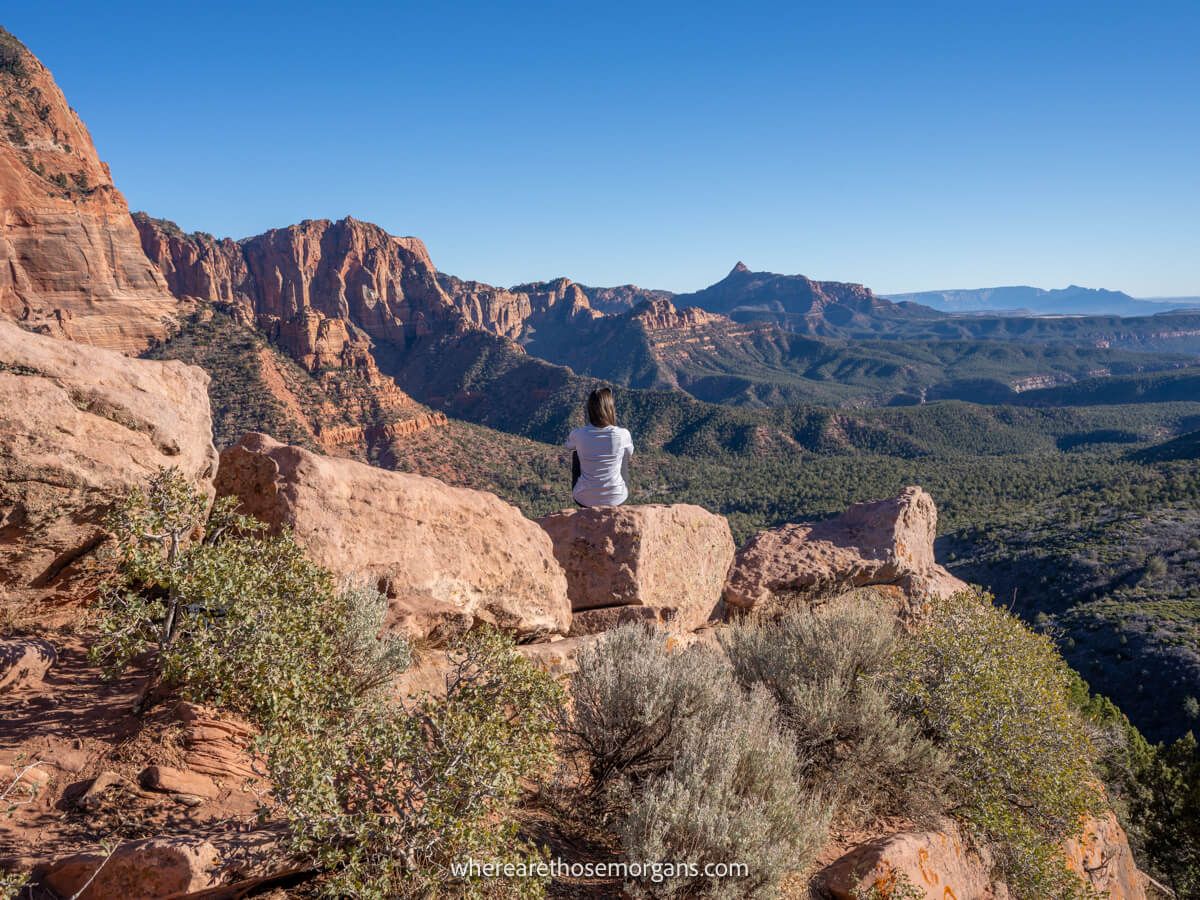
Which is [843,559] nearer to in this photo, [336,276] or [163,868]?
[163,868]

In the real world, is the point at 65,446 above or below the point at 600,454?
above

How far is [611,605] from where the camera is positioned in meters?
8.37

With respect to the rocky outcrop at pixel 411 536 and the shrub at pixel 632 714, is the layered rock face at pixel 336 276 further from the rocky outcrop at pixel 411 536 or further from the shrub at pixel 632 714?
the shrub at pixel 632 714

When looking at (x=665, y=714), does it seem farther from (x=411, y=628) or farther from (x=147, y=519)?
(x=147, y=519)

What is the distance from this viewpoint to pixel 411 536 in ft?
23.5

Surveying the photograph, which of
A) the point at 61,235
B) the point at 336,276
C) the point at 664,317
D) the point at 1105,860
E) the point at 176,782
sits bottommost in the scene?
the point at 1105,860

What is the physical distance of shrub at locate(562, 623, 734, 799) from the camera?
5305mm

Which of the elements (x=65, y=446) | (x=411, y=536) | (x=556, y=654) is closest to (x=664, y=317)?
(x=411, y=536)

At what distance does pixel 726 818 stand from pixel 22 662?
526 centimetres

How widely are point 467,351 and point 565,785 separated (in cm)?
12475

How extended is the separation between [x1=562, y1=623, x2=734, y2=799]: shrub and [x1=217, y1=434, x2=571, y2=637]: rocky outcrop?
6.63 ft

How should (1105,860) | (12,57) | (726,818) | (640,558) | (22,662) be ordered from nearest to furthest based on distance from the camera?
1. (726,818)
2. (22,662)
3. (1105,860)
4. (640,558)
5. (12,57)

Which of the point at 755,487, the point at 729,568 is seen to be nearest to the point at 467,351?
the point at 755,487

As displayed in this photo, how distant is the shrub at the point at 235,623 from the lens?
4.20 metres
